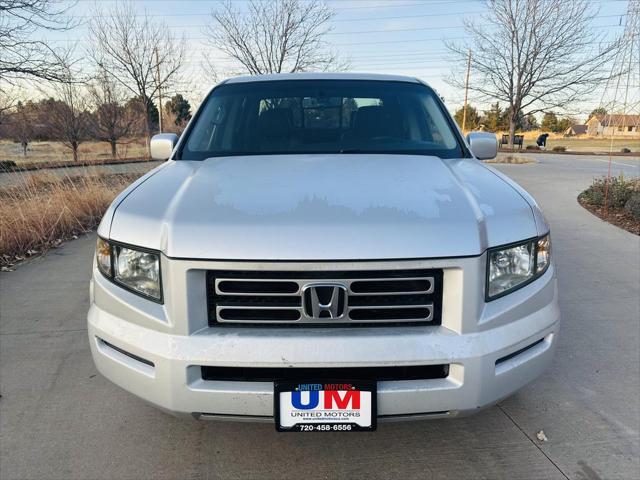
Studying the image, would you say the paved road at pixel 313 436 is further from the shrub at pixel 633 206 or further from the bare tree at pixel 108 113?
the bare tree at pixel 108 113

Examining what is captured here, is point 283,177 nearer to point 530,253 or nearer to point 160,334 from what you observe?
point 160,334

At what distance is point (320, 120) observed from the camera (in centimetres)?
333

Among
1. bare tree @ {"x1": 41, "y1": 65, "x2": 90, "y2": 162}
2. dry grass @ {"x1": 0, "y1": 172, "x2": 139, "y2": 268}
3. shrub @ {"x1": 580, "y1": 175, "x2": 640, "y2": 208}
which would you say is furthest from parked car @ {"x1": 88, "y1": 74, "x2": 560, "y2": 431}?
bare tree @ {"x1": 41, "y1": 65, "x2": 90, "y2": 162}

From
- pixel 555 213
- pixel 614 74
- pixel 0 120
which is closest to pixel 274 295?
pixel 555 213

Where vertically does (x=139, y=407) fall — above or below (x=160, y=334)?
below

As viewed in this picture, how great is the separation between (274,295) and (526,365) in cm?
108

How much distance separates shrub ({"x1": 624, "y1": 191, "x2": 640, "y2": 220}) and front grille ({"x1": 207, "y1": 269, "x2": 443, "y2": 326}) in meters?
7.05

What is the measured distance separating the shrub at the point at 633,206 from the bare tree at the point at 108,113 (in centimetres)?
2137

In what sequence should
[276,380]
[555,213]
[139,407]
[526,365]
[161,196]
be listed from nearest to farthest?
[276,380], [526,365], [161,196], [139,407], [555,213]

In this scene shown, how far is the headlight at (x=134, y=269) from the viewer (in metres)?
1.97

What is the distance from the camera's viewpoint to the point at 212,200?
2109 mm

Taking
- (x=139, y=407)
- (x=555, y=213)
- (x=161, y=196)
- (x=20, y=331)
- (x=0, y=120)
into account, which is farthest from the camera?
(x=0, y=120)

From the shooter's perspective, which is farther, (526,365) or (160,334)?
(526,365)

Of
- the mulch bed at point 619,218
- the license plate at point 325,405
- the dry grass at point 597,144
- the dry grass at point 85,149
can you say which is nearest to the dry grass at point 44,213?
the license plate at point 325,405
